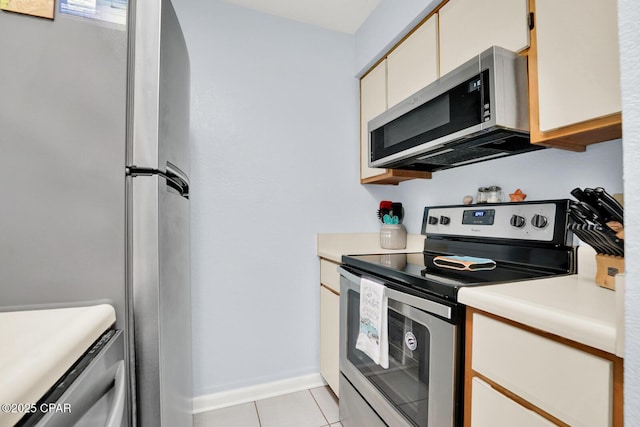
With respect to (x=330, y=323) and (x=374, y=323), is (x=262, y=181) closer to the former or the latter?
(x=330, y=323)

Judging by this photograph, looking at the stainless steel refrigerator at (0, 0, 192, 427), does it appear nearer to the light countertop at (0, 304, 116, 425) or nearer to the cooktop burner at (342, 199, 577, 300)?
the light countertop at (0, 304, 116, 425)

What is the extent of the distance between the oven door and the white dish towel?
30 mm

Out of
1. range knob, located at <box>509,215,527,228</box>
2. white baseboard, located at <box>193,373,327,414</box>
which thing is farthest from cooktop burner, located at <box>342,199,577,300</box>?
white baseboard, located at <box>193,373,327,414</box>

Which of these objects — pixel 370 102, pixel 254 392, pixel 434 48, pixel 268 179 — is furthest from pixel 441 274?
→ pixel 254 392

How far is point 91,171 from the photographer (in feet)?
2.21

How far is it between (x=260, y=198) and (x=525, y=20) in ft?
4.92

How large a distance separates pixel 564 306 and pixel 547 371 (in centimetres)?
15

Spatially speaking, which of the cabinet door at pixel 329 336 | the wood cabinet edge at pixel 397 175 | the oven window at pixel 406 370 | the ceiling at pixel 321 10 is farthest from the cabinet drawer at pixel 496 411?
the ceiling at pixel 321 10

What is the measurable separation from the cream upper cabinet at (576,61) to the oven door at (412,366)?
723 mm

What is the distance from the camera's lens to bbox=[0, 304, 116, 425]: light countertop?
340 mm

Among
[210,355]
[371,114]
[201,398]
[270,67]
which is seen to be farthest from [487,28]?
[201,398]

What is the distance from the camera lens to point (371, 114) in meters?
1.90

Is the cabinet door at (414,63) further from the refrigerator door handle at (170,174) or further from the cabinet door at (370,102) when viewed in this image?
the refrigerator door handle at (170,174)

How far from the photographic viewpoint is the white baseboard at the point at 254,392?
1660 millimetres
